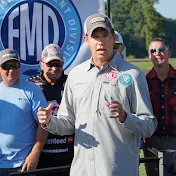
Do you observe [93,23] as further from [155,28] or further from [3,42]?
[155,28]

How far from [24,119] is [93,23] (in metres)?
1.18

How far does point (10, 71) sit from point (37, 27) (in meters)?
1.25

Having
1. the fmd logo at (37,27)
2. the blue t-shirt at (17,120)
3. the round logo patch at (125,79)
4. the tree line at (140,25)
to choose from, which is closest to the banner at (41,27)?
the fmd logo at (37,27)

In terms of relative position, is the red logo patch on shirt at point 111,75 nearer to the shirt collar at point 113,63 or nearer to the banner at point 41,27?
the shirt collar at point 113,63

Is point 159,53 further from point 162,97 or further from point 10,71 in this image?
point 10,71

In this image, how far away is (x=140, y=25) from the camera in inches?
2584

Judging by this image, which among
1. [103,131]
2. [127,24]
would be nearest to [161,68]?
[103,131]

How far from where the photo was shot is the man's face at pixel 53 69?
3.98 metres

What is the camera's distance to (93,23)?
2.75 m

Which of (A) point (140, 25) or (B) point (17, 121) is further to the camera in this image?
(A) point (140, 25)

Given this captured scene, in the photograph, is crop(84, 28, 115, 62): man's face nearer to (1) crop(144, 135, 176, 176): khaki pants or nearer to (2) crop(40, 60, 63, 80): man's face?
(2) crop(40, 60, 63, 80): man's face

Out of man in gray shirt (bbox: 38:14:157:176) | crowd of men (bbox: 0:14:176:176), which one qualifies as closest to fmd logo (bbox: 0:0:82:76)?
crowd of men (bbox: 0:14:176:176)

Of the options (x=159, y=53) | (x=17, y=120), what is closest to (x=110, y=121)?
(x=17, y=120)

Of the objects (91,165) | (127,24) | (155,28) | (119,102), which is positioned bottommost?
(91,165)
